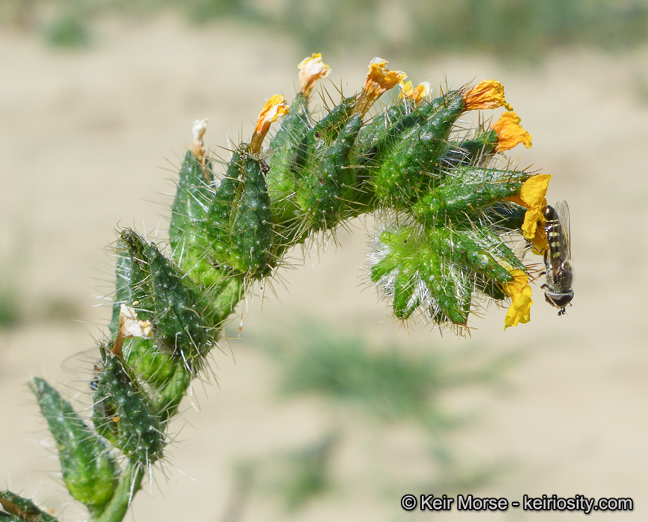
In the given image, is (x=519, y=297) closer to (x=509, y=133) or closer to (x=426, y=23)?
(x=509, y=133)

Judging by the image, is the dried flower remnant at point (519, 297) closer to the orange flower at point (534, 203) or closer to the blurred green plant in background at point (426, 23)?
the orange flower at point (534, 203)

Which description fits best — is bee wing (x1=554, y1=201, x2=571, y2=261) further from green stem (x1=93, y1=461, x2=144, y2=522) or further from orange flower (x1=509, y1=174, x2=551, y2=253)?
green stem (x1=93, y1=461, x2=144, y2=522)

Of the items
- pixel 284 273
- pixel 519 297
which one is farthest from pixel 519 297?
pixel 284 273

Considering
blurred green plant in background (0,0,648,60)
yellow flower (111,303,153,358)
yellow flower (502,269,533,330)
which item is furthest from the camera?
blurred green plant in background (0,0,648,60)

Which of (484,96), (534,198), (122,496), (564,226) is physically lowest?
(122,496)

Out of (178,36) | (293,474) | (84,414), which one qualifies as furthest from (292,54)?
(84,414)

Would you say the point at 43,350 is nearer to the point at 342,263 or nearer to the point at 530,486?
the point at 342,263

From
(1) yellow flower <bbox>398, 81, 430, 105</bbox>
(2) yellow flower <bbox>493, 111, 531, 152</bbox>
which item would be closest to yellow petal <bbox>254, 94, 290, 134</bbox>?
(1) yellow flower <bbox>398, 81, 430, 105</bbox>
